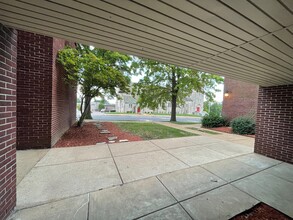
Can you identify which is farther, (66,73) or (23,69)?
(66,73)

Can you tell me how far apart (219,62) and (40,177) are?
408 cm

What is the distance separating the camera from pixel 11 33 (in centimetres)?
186

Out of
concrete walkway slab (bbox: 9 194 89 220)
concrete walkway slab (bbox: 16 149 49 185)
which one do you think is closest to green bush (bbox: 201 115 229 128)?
concrete walkway slab (bbox: 16 149 49 185)

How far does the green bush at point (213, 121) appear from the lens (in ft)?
34.4

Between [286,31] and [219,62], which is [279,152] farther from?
[286,31]

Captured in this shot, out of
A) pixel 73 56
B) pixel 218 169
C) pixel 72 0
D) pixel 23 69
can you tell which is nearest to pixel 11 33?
pixel 72 0

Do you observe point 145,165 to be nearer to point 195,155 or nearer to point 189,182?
point 189,182

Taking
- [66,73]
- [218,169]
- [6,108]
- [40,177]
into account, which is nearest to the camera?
[6,108]

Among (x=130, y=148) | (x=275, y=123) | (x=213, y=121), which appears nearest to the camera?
(x=275, y=123)

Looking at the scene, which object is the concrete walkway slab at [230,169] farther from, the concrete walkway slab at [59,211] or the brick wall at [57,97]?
the brick wall at [57,97]

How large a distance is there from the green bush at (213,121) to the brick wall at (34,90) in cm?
977

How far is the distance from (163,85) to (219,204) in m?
12.8

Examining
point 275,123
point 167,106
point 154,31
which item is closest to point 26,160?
point 154,31

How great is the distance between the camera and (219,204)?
212 centimetres
